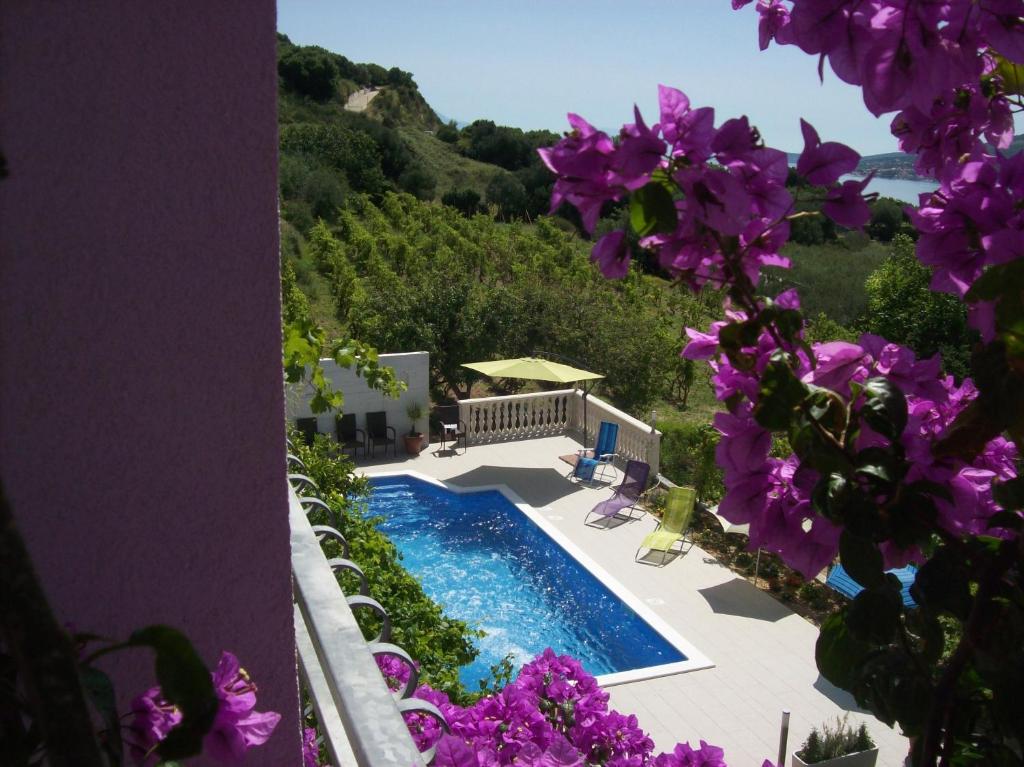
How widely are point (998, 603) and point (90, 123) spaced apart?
1.25m

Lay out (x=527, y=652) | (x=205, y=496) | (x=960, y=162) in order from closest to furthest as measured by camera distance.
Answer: (x=960, y=162) < (x=205, y=496) < (x=527, y=652)

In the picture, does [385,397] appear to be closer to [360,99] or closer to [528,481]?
[528,481]

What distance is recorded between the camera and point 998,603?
2.67 feet

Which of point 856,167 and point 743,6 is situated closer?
point 856,167

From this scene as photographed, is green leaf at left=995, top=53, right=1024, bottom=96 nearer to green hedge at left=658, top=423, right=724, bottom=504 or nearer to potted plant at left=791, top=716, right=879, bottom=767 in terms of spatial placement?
potted plant at left=791, top=716, right=879, bottom=767

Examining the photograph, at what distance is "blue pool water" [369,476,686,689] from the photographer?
8.06 m

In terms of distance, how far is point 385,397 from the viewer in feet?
39.1

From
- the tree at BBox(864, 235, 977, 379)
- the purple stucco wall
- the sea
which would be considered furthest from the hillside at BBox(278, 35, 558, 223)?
the sea

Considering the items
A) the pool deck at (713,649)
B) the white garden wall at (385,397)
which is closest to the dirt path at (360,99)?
the white garden wall at (385,397)

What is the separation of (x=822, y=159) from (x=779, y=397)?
0.22m

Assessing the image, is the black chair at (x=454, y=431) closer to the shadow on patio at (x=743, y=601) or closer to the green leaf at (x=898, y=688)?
the shadow on patio at (x=743, y=601)

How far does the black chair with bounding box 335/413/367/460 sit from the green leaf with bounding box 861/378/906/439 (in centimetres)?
1138

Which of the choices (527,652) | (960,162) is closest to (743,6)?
(960,162)

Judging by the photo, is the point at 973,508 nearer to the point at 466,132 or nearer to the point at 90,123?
the point at 90,123
